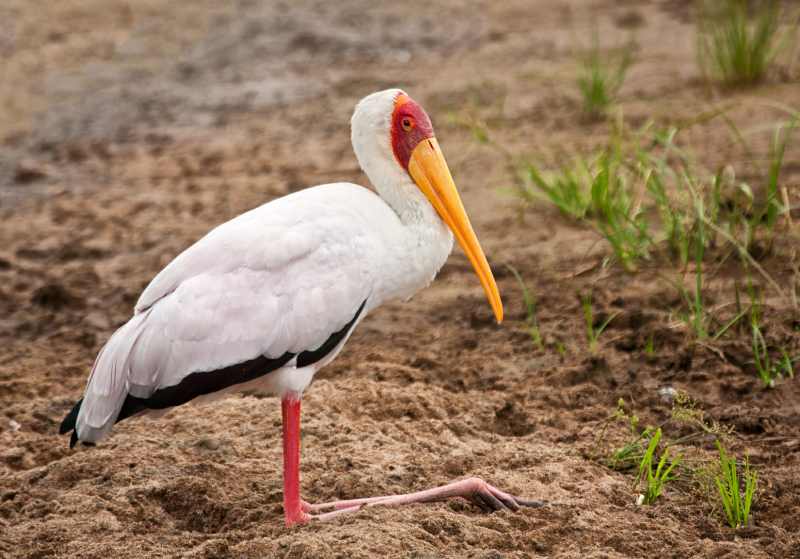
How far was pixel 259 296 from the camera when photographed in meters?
4.18

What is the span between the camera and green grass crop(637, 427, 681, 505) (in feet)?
13.9

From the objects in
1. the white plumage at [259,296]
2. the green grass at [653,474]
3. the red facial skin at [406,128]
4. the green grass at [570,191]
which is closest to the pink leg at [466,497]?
the green grass at [653,474]

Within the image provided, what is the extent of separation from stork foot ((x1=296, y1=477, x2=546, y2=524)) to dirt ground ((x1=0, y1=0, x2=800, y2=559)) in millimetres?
59

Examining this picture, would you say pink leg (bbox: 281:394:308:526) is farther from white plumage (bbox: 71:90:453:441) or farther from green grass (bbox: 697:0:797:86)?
green grass (bbox: 697:0:797:86)

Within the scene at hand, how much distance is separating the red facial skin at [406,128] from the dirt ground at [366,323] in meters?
1.10

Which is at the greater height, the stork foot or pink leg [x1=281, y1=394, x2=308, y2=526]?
pink leg [x1=281, y1=394, x2=308, y2=526]

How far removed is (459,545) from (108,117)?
269 inches

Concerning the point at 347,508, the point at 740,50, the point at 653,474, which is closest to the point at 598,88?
the point at 740,50

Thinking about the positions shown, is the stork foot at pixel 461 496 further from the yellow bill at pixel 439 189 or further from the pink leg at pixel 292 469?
the yellow bill at pixel 439 189

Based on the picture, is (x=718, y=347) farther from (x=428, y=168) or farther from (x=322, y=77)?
(x=322, y=77)

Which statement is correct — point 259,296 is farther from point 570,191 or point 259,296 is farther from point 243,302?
point 570,191

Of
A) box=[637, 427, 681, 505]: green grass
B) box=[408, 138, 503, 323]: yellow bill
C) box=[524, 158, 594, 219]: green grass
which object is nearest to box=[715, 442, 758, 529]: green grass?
box=[637, 427, 681, 505]: green grass

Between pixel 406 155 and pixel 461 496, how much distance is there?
1.20 m

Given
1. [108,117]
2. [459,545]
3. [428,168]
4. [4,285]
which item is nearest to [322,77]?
[108,117]
